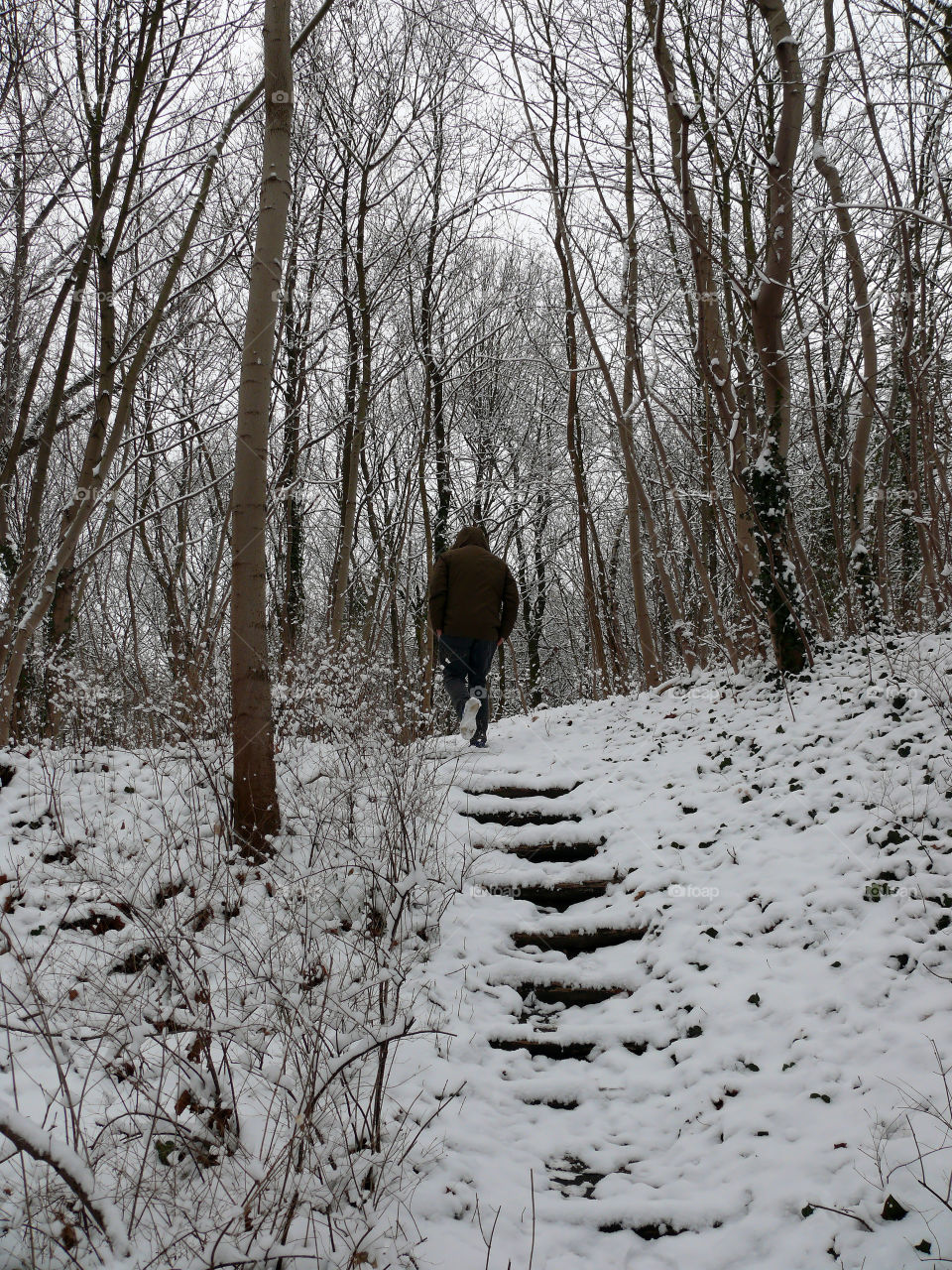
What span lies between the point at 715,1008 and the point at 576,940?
96 centimetres

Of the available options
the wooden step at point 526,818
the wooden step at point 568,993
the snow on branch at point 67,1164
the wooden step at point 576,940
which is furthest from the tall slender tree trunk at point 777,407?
the snow on branch at point 67,1164

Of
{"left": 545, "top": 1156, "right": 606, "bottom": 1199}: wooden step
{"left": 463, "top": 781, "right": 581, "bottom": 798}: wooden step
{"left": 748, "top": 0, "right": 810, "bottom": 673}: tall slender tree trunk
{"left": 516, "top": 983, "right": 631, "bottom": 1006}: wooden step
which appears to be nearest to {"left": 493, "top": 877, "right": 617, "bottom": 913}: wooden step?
{"left": 516, "top": 983, "right": 631, "bottom": 1006}: wooden step

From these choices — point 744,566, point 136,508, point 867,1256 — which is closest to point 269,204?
point 744,566

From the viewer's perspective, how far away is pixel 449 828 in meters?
4.91

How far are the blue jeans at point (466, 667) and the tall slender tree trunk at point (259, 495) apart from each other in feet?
7.95

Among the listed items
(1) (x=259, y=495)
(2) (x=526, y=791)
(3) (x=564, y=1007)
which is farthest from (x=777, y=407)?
(3) (x=564, y=1007)

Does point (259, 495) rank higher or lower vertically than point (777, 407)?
lower

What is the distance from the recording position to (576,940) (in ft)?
12.6

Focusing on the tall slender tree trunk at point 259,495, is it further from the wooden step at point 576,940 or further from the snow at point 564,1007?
the wooden step at point 576,940

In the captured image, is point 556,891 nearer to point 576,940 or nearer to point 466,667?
point 576,940

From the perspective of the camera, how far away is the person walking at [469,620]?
6.73 m

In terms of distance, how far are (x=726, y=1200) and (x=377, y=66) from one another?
12696 millimetres

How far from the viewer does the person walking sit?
673 cm

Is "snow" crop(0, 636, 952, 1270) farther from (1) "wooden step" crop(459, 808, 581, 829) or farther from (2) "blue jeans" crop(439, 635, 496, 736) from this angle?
(2) "blue jeans" crop(439, 635, 496, 736)
